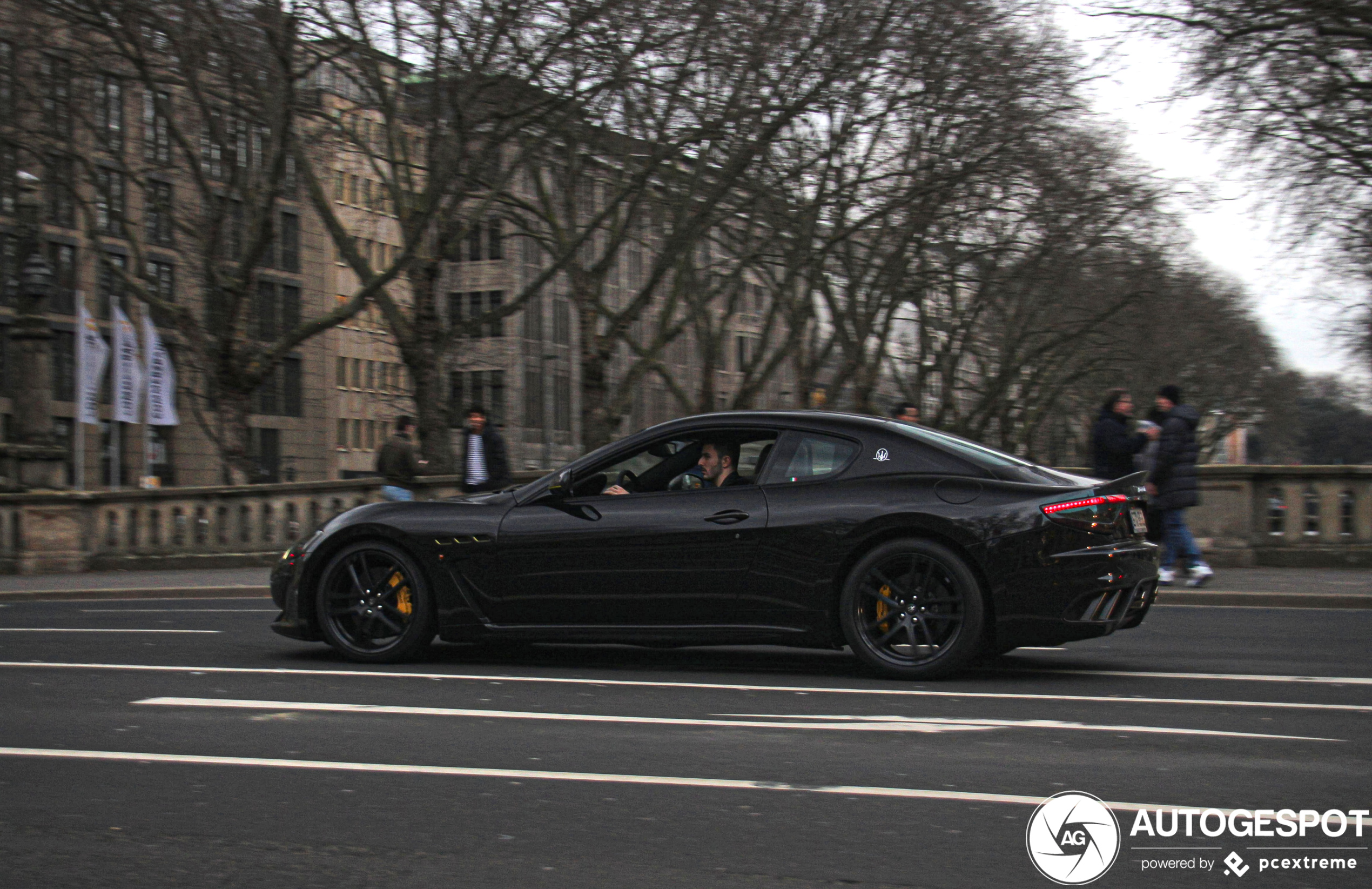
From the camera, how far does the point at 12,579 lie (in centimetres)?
2250

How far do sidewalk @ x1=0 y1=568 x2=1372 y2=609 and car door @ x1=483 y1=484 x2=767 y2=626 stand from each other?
677cm

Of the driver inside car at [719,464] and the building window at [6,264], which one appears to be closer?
the driver inside car at [719,464]

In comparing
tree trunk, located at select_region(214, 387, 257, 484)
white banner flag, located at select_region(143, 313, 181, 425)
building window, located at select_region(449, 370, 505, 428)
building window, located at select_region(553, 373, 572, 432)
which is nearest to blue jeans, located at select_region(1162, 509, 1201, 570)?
tree trunk, located at select_region(214, 387, 257, 484)

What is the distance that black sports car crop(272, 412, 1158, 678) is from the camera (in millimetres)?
7676

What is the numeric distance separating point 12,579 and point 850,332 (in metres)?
30.5

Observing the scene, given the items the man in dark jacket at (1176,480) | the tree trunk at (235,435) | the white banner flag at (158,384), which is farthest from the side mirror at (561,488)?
the white banner flag at (158,384)

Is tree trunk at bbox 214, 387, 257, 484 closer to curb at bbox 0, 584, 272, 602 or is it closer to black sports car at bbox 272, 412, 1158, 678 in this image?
curb at bbox 0, 584, 272, 602

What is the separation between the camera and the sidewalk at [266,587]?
1340cm

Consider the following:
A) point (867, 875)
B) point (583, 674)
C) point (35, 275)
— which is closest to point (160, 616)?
point (583, 674)

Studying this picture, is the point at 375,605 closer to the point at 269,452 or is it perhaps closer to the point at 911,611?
the point at 911,611

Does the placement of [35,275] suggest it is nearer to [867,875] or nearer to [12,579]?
[12,579]

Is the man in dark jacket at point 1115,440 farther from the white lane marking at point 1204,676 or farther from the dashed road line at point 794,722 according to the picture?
the dashed road line at point 794,722

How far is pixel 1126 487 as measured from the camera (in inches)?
315

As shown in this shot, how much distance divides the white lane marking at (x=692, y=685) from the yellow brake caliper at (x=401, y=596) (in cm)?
46
